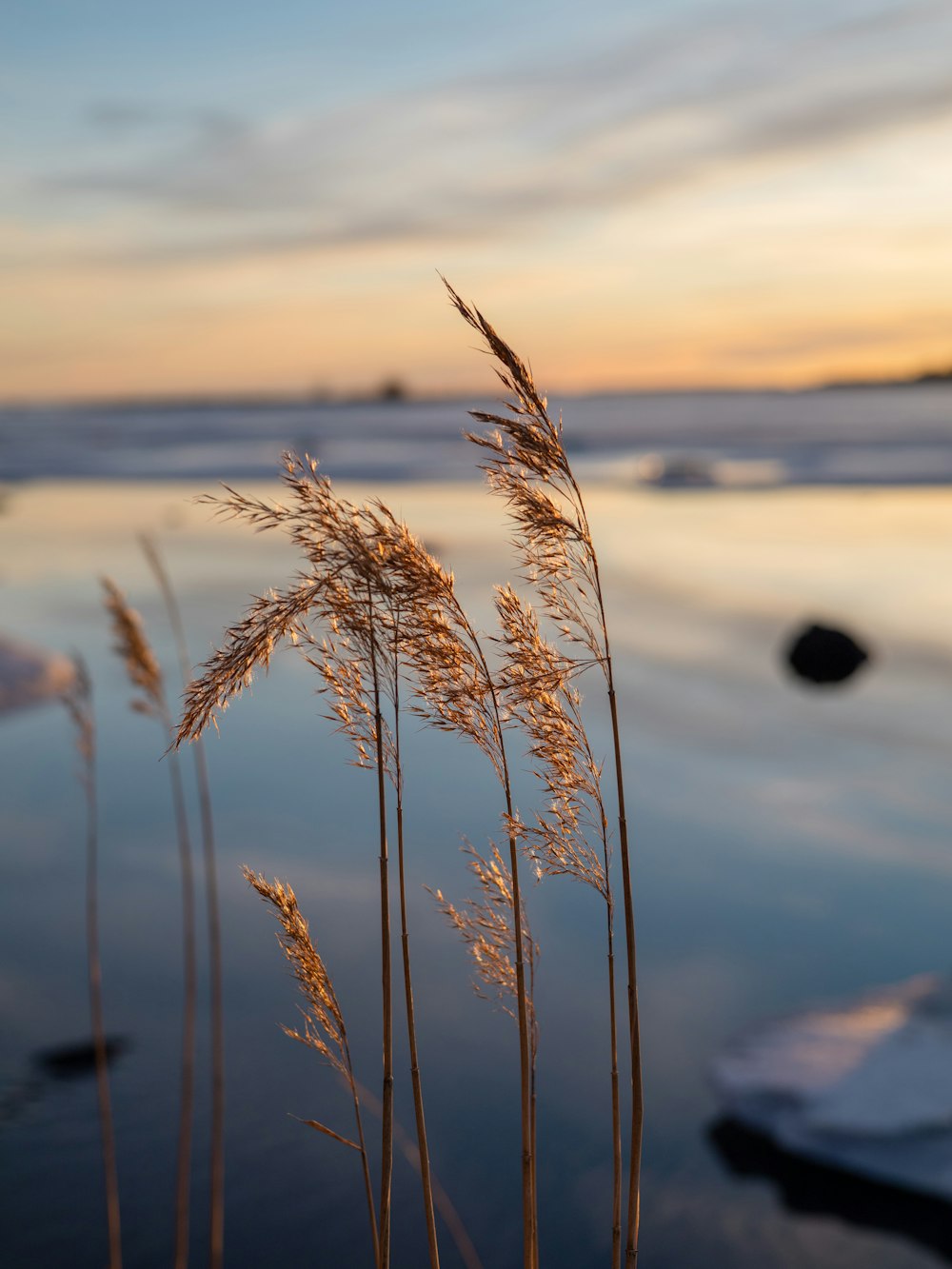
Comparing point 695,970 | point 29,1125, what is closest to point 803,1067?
point 695,970

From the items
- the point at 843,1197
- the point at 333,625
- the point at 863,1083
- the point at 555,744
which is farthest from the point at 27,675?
the point at 555,744

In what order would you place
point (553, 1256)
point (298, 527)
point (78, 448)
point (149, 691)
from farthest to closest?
point (78, 448)
point (553, 1256)
point (149, 691)
point (298, 527)

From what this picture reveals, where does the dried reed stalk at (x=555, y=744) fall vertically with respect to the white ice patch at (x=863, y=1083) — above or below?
above

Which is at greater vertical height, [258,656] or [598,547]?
[598,547]

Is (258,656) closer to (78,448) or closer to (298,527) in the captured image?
(298,527)

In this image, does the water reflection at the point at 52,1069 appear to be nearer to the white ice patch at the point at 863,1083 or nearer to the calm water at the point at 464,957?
the calm water at the point at 464,957

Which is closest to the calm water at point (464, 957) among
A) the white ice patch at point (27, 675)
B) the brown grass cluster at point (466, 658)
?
the white ice patch at point (27, 675)

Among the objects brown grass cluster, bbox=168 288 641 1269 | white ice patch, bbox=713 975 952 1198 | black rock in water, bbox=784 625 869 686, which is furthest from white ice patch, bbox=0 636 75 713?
brown grass cluster, bbox=168 288 641 1269

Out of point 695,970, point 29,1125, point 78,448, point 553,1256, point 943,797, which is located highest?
point 78,448

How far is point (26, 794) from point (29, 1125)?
11.3 feet

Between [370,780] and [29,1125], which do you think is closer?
[29,1125]

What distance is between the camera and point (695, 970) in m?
5.29

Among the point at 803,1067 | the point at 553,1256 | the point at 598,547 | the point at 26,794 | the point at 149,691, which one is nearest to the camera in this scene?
the point at 149,691

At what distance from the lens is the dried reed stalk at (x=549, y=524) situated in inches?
61.9
